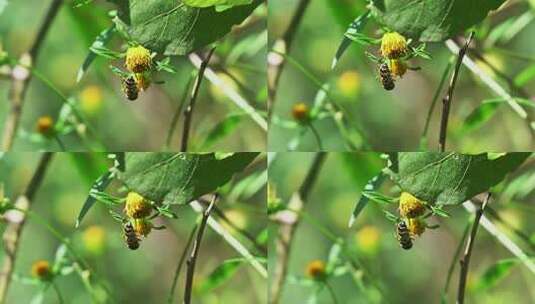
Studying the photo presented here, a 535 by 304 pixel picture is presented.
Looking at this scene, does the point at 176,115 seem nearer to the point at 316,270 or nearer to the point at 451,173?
the point at 316,270

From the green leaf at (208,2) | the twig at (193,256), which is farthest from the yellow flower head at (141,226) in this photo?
the green leaf at (208,2)

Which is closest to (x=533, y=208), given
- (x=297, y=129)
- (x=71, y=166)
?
(x=297, y=129)

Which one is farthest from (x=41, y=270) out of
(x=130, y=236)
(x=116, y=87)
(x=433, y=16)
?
(x=433, y=16)

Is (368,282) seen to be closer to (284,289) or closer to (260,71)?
(284,289)

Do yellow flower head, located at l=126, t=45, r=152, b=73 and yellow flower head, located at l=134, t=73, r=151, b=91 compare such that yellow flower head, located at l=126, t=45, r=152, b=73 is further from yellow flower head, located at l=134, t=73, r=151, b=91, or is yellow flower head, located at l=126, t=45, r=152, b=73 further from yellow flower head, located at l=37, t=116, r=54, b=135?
yellow flower head, located at l=37, t=116, r=54, b=135

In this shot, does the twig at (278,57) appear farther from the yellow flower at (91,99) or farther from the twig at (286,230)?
the yellow flower at (91,99)
